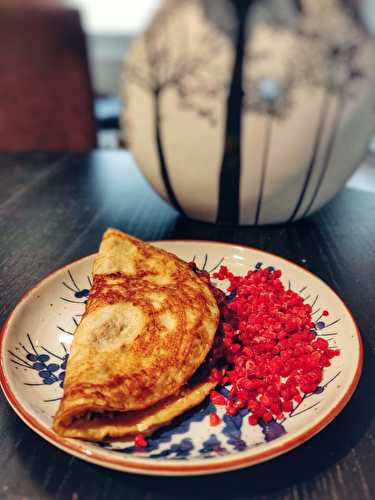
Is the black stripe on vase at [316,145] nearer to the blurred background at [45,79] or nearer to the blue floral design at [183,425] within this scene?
the blue floral design at [183,425]

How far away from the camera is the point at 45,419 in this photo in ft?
2.00

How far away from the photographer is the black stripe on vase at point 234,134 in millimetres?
862

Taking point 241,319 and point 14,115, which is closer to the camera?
point 241,319

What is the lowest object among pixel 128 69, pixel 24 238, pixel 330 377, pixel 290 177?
pixel 24 238

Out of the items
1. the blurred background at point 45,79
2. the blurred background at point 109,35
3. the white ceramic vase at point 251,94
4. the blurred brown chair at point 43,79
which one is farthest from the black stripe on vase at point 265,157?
the blurred background at point 109,35

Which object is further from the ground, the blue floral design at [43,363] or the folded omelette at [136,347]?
the folded omelette at [136,347]

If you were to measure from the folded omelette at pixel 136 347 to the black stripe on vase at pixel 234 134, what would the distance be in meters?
0.23

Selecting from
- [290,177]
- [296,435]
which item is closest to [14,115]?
[290,177]

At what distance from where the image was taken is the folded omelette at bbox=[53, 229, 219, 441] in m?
0.65

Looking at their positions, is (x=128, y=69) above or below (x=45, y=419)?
above

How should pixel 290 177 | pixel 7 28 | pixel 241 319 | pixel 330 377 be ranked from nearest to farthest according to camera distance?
pixel 330 377, pixel 241 319, pixel 290 177, pixel 7 28

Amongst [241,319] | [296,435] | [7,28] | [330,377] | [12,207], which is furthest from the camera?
[7,28]

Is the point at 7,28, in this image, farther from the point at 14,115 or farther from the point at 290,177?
the point at 290,177

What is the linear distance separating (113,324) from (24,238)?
59 cm
